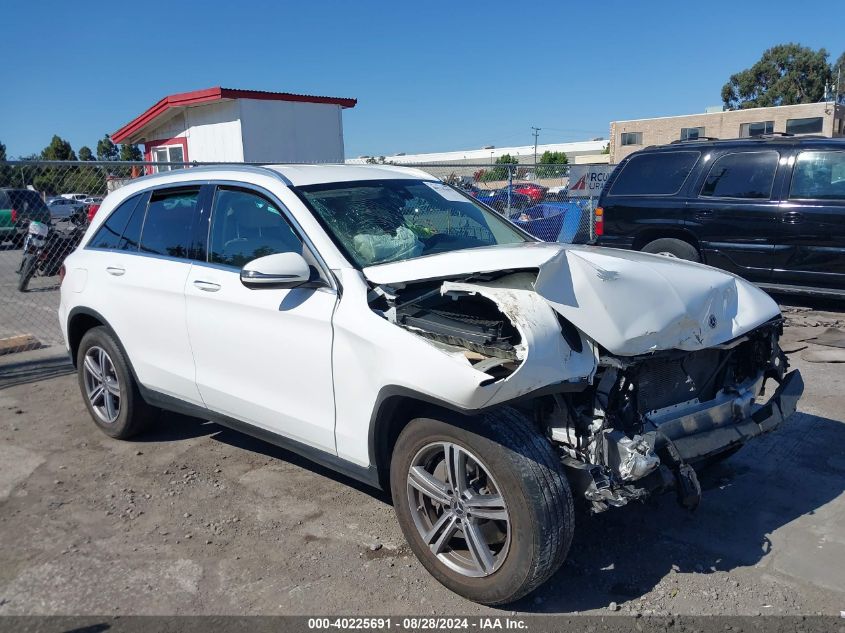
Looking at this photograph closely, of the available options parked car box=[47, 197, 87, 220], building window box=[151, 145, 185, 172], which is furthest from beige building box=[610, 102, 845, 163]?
parked car box=[47, 197, 87, 220]

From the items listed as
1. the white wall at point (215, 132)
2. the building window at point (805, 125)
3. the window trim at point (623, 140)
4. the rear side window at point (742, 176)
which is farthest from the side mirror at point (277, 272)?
the window trim at point (623, 140)

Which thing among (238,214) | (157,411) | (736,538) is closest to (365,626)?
(736,538)

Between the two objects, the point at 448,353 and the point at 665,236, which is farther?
the point at 665,236

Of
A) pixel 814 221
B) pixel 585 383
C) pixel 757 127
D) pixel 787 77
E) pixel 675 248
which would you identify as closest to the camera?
pixel 585 383

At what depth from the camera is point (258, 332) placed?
12.7ft

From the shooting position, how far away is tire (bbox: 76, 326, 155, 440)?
4945mm

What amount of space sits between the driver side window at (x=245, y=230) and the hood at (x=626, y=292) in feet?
2.24

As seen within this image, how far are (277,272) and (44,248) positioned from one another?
35.5 ft

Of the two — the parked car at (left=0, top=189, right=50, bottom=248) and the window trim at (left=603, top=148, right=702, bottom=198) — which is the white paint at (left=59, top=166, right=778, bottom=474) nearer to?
the window trim at (left=603, top=148, right=702, bottom=198)

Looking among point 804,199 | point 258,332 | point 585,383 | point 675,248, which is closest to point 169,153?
point 675,248

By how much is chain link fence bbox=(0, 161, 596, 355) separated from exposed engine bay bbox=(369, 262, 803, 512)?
5933 mm

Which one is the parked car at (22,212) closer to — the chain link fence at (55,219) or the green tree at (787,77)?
the chain link fence at (55,219)

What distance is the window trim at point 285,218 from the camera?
11.9ft

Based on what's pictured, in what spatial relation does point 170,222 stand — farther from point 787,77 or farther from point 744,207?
point 787,77
